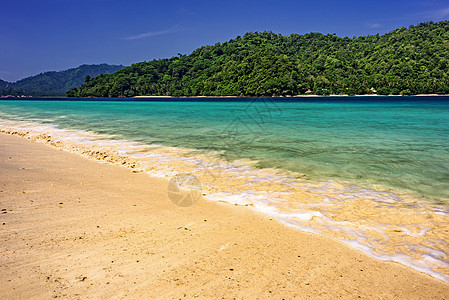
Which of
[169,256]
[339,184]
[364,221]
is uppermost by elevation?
[169,256]

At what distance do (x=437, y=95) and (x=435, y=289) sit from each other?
129m

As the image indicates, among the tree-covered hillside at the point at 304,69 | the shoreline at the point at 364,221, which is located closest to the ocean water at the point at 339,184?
the shoreline at the point at 364,221

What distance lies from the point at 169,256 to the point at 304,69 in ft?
438

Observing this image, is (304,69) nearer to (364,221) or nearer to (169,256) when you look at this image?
(364,221)

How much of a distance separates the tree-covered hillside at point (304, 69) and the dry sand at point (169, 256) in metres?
107

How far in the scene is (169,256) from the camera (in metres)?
2.98

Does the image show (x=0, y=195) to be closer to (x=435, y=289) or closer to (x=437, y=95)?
(x=435, y=289)

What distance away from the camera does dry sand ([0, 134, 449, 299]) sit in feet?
8.06

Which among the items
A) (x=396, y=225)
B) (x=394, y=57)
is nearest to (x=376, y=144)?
(x=396, y=225)

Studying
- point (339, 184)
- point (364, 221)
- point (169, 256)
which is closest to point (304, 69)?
point (339, 184)

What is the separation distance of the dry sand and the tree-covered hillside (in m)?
107

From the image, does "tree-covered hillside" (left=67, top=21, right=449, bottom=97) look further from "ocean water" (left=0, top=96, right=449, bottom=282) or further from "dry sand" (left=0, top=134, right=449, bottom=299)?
"dry sand" (left=0, top=134, right=449, bottom=299)

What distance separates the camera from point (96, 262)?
279 centimetres

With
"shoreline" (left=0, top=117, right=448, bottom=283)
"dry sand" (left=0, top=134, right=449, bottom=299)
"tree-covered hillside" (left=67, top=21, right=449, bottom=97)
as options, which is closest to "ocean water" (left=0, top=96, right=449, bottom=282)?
"shoreline" (left=0, top=117, right=448, bottom=283)
